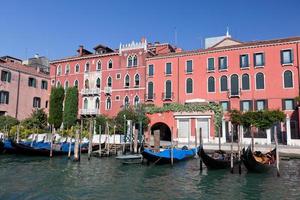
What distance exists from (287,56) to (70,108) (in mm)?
21097

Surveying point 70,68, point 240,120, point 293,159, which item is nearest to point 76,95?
point 70,68

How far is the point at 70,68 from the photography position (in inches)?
1366

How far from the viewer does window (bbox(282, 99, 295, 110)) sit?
78.4 ft

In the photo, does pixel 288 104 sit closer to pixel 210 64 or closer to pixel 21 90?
pixel 210 64

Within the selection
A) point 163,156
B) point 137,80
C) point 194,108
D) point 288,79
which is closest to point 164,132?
point 194,108

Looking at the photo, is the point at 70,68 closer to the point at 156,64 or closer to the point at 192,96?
the point at 156,64

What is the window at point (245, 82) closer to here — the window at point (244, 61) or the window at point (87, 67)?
the window at point (244, 61)

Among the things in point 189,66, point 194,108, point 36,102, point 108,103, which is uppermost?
point 189,66

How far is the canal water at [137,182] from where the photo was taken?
32.6 ft

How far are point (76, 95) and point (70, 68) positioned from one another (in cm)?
393

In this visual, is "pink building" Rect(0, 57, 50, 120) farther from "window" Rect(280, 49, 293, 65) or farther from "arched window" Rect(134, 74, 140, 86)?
"window" Rect(280, 49, 293, 65)

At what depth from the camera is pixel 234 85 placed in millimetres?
26250

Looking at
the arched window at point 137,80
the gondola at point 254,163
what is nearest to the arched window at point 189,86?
the arched window at point 137,80

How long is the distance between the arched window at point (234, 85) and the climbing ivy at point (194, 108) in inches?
79.4
